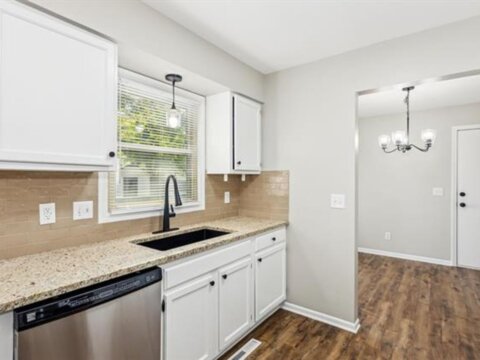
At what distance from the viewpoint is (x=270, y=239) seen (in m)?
2.54

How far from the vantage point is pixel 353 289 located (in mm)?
2436

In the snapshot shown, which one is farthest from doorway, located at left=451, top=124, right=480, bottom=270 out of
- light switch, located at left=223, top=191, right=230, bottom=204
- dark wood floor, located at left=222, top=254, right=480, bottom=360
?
light switch, located at left=223, top=191, right=230, bottom=204

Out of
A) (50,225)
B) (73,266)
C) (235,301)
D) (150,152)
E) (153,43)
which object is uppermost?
(153,43)

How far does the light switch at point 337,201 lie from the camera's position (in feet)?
8.16

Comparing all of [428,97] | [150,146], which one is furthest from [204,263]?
[428,97]

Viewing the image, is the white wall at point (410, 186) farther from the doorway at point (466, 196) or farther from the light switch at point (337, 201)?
the light switch at point (337, 201)

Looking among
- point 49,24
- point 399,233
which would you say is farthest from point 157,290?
point 399,233

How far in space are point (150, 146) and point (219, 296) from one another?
52.5 inches

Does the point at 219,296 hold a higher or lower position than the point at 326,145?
lower

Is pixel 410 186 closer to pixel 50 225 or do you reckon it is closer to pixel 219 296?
pixel 219 296

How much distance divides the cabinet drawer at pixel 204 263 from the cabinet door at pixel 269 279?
0.86 ft

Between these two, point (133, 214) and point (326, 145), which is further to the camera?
point (326, 145)

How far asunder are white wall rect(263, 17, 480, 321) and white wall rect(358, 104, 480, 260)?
265cm

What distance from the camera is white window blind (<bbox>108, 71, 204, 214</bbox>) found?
2.11 metres
